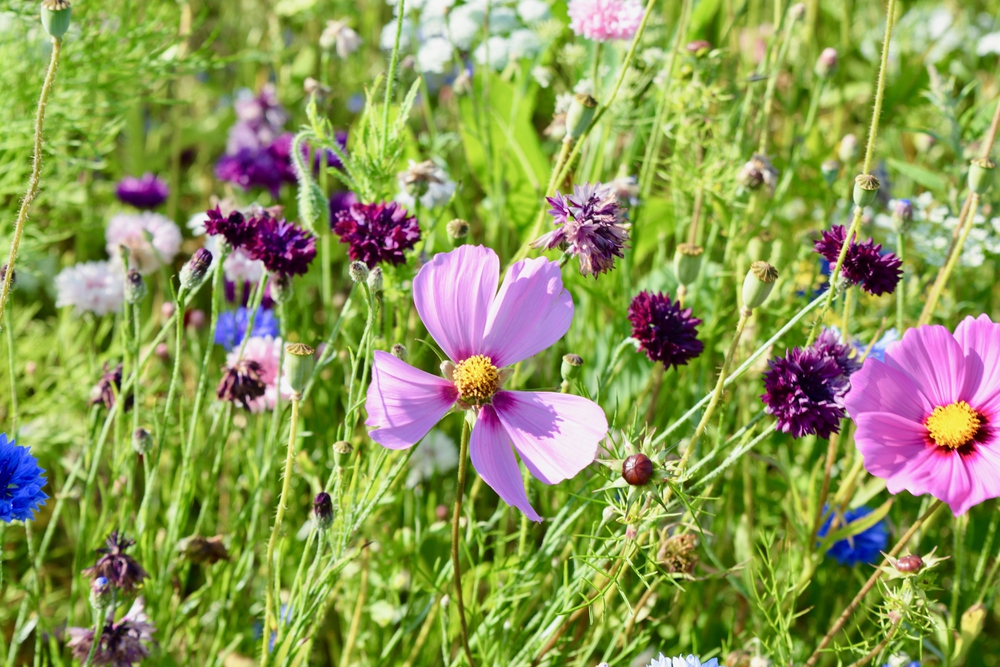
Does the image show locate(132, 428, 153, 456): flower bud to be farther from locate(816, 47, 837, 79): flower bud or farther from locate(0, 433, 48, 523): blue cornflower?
locate(816, 47, 837, 79): flower bud

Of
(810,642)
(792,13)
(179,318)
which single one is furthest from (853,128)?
(179,318)

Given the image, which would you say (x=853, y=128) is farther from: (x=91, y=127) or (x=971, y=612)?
(x=91, y=127)

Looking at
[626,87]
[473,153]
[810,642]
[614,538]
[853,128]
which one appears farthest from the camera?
[853,128]

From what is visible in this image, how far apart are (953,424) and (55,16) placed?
25.6 inches

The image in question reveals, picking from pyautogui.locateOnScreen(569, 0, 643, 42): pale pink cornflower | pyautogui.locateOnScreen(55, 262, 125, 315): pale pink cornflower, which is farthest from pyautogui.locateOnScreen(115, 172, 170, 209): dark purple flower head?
pyautogui.locateOnScreen(569, 0, 643, 42): pale pink cornflower

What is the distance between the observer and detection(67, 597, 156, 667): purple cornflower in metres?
0.70

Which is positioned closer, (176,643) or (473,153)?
(176,643)

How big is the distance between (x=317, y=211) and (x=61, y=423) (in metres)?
0.60

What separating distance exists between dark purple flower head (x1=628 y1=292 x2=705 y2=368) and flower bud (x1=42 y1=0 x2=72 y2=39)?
453mm

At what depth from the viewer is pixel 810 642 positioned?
2.99 ft

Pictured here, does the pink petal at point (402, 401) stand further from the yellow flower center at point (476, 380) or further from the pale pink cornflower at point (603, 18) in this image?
the pale pink cornflower at point (603, 18)

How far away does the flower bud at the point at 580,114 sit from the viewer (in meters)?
0.66

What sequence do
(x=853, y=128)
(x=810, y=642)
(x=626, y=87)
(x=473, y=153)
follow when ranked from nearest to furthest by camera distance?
(x=810, y=642) → (x=626, y=87) → (x=473, y=153) → (x=853, y=128)

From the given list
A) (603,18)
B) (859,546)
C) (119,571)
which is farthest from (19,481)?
(859,546)
